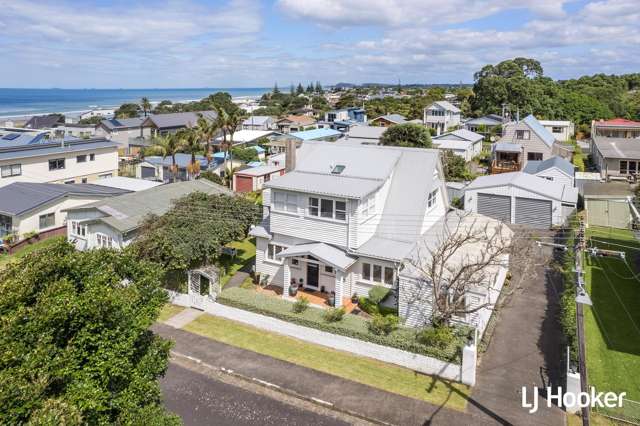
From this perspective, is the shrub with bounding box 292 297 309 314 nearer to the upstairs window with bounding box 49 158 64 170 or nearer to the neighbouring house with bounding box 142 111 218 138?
the upstairs window with bounding box 49 158 64 170

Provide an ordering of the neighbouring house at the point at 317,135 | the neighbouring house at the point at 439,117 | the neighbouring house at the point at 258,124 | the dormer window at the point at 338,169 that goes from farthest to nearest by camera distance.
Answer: the neighbouring house at the point at 258,124, the neighbouring house at the point at 439,117, the neighbouring house at the point at 317,135, the dormer window at the point at 338,169

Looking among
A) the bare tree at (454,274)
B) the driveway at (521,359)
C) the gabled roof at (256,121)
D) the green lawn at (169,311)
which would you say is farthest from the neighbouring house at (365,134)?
the green lawn at (169,311)

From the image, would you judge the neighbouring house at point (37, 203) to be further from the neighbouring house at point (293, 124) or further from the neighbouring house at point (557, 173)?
the neighbouring house at point (293, 124)

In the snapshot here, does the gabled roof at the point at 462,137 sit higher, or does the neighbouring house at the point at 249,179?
the gabled roof at the point at 462,137

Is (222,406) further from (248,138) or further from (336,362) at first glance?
(248,138)

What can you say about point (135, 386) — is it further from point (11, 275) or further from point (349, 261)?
point (349, 261)

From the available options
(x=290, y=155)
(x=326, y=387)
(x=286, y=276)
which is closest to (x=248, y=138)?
(x=290, y=155)

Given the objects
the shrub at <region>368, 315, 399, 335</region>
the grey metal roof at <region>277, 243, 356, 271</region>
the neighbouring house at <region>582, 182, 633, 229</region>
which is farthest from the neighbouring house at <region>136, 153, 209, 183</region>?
the neighbouring house at <region>582, 182, 633, 229</region>
